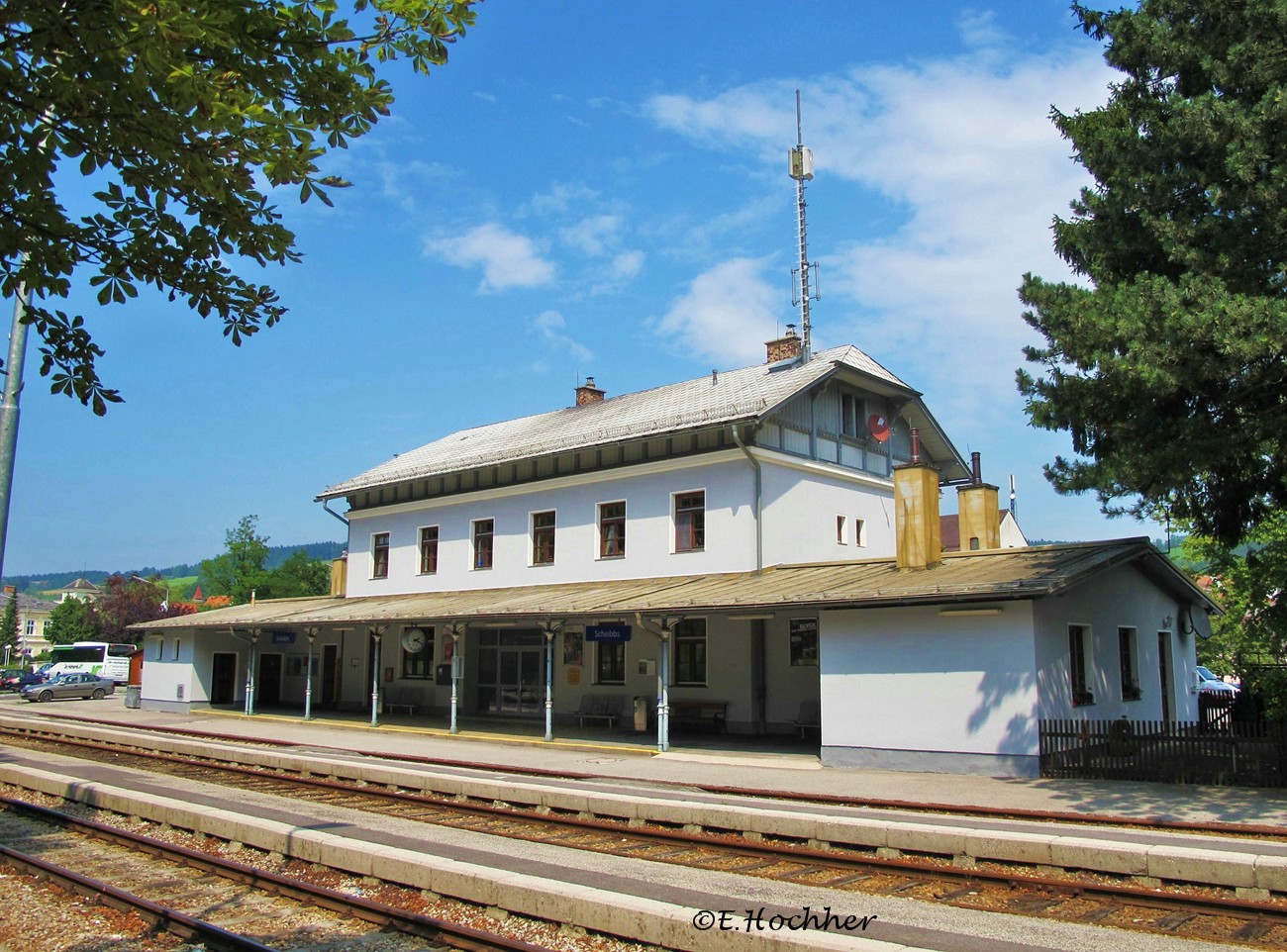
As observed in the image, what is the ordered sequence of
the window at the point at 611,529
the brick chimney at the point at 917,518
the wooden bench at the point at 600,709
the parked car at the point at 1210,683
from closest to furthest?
the brick chimney at the point at 917,518
the wooden bench at the point at 600,709
the window at the point at 611,529
the parked car at the point at 1210,683

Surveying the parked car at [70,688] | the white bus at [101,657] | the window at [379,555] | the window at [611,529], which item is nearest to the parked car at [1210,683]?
the window at [611,529]

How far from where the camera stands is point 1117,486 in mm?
12188

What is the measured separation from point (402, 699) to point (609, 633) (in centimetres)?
998

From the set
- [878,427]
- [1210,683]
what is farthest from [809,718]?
[1210,683]

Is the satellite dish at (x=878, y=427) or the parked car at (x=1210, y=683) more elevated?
the satellite dish at (x=878, y=427)

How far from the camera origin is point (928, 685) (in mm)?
15562

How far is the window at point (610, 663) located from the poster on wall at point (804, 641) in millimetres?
4618

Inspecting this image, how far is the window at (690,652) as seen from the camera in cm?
2216

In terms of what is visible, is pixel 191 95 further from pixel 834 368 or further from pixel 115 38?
pixel 834 368

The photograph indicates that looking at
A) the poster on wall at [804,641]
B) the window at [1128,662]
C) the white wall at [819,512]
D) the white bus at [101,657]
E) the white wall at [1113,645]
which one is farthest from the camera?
the white bus at [101,657]

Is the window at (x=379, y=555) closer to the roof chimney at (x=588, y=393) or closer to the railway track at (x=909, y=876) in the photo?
the roof chimney at (x=588, y=393)

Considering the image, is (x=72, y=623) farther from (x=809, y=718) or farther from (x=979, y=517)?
(x=979, y=517)

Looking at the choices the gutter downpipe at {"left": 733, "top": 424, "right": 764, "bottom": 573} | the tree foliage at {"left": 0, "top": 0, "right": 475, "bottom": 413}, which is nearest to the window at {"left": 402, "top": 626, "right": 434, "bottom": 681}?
the gutter downpipe at {"left": 733, "top": 424, "right": 764, "bottom": 573}

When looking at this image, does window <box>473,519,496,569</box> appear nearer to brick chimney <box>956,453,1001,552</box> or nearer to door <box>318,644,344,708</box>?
door <box>318,644,344,708</box>
